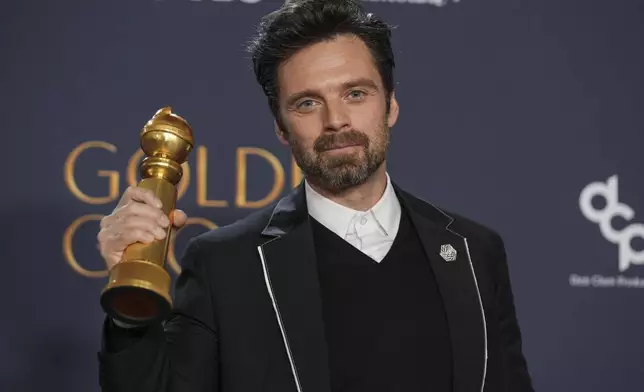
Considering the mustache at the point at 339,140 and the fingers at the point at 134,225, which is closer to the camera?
the fingers at the point at 134,225

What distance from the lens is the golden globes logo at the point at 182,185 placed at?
7.75 ft

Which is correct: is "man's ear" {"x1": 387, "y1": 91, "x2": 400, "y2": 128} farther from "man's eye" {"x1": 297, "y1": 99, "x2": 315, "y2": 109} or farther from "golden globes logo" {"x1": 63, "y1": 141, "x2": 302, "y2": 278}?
"golden globes logo" {"x1": 63, "y1": 141, "x2": 302, "y2": 278}

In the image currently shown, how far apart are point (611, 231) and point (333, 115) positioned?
1.30 meters

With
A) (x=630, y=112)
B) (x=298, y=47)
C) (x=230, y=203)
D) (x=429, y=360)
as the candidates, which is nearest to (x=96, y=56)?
(x=230, y=203)

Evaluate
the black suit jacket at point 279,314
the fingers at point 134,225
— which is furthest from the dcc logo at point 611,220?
the fingers at point 134,225

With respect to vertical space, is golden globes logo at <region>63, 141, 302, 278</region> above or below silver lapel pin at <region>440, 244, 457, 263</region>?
above

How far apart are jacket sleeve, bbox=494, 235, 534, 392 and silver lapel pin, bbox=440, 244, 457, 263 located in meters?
0.12

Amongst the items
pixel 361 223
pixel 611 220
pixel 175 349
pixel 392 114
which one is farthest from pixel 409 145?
pixel 175 349

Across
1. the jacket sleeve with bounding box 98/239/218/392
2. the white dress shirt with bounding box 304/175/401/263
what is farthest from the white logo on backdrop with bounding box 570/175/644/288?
the jacket sleeve with bounding box 98/239/218/392

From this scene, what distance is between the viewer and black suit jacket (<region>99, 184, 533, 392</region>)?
145 cm

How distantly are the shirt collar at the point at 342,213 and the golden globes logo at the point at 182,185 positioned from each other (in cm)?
77

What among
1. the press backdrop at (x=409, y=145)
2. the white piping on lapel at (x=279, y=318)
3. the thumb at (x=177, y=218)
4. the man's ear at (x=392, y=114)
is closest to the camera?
the thumb at (x=177, y=218)

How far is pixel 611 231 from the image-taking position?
99.9 inches

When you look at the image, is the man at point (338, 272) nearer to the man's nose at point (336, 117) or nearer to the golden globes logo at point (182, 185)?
the man's nose at point (336, 117)
